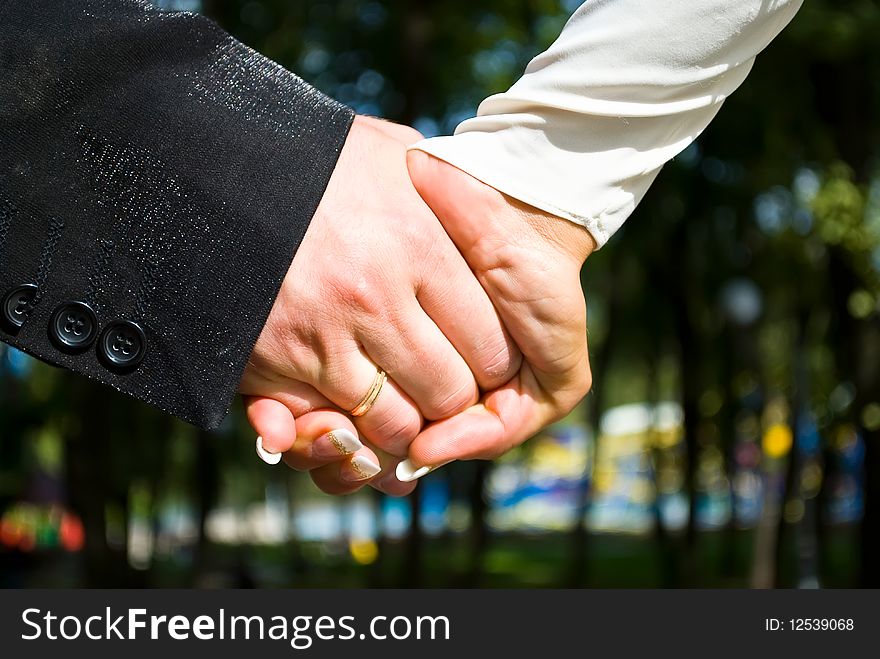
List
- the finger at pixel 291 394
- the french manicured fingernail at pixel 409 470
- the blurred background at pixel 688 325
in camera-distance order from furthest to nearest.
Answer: the blurred background at pixel 688 325 < the french manicured fingernail at pixel 409 470 < the finger at pixel 291 394

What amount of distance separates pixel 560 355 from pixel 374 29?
41.2 feet

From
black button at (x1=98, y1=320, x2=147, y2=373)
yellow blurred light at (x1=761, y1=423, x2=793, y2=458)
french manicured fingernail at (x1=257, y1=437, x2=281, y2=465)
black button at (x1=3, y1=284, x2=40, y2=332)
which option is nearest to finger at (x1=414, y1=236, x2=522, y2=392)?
french manicured fingernail at (x1=257, y1=437, x2=281, y2=465)

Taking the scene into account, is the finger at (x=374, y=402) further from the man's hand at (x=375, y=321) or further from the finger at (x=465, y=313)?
the finger at (x=465, y=313)

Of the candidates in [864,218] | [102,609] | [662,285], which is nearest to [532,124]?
[102,609]

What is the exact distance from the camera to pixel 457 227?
180 cm

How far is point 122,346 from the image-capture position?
1.59 meters

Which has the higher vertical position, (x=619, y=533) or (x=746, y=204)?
(x=746, y=204)

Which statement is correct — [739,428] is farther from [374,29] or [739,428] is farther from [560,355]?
[560,355]

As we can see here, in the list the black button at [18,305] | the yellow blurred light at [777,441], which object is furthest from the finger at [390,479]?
the yellow blurred light at [777,441]

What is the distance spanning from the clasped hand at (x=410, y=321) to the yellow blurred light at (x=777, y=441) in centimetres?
1938

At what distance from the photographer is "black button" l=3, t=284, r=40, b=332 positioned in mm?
1533

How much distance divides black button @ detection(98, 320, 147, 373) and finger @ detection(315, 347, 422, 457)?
1.06 feet

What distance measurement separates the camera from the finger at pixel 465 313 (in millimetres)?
1797

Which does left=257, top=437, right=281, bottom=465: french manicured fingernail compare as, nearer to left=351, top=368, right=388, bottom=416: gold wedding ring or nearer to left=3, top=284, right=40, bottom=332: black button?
left=351, top=368, right=388, bottom=416: gold wedding ring
